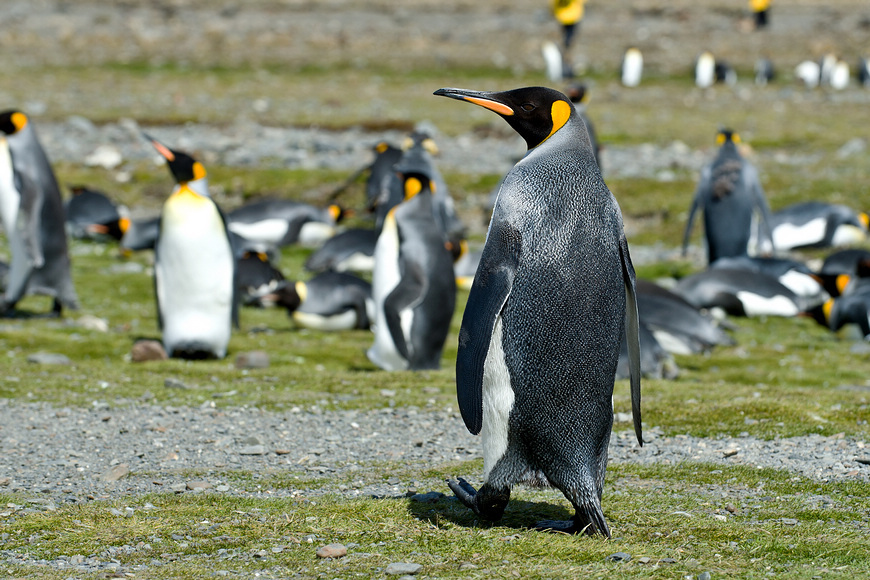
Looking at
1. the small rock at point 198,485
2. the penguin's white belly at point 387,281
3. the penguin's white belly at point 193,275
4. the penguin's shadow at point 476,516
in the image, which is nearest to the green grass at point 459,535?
the penguin's shadow at point 476,516

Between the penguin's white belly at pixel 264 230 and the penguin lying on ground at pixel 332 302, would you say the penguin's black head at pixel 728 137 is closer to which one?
the penguin lying on ground at pixel 332 302

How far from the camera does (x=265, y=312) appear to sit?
11086 mm

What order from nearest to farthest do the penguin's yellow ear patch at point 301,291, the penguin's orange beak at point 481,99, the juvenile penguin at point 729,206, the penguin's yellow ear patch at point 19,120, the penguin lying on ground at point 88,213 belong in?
the penguin's orange beak at point 481,99, the penguin's yellow ear patch at point 19,120, the penguin's yellow ear patch at point 301,291, the juvenile penguin at point 729,206, the penguin lying on ground at point 88,213

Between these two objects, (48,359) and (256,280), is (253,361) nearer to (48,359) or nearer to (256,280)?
(48,359)

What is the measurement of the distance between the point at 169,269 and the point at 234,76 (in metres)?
22.4

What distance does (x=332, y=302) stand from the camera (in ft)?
33.4

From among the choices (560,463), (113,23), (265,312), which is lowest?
(265,312)

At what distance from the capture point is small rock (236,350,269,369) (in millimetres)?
8164

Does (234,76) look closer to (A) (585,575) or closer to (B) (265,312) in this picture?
(B) (265,312)

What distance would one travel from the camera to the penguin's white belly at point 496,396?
3910 mm

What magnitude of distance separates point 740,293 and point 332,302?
430 centimetres

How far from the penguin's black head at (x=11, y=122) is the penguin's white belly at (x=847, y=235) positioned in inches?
393

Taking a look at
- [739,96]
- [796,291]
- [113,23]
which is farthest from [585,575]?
[113,23]

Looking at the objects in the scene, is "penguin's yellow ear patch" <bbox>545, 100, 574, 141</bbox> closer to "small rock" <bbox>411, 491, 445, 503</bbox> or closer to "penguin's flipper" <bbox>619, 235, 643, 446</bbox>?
"penguin's flipper" <bbox>619, 235, 643, 446</bbox>
